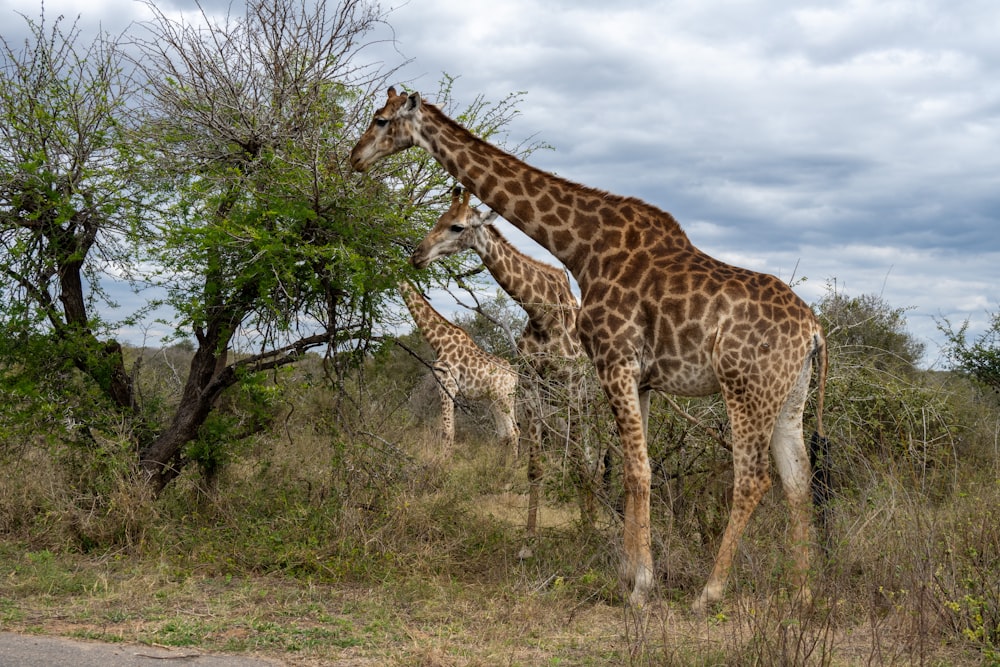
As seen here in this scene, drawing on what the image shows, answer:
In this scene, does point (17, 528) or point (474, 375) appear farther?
point (474, 375)

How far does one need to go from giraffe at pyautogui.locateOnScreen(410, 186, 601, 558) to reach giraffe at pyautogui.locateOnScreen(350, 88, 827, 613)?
75 cm

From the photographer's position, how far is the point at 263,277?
8.66 meters

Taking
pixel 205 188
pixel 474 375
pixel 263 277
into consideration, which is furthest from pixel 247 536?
pixel 474 375

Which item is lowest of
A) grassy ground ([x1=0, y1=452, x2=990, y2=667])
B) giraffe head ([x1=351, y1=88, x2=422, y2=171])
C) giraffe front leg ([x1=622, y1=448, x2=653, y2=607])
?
grassy ground ([x1=0, y1=452, x2=990, y2=667])

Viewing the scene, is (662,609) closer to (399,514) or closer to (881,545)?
(881,545)

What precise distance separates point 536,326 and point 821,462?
314cm

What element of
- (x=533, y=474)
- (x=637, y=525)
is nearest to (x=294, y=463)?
(x=533, y=474)

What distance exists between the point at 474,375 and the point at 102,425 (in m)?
6.19

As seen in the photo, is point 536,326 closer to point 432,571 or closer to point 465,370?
point 432,571

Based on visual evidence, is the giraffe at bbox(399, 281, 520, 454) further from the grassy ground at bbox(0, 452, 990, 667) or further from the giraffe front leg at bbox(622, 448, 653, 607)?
the giraffe front leg at bbox(622, 448, 653, 607)

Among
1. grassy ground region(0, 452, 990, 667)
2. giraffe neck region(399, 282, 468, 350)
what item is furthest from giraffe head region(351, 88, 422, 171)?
giraffe neck region(399, 282, 468, 350)

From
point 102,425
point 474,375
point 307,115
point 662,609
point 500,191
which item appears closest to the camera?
point 662,609

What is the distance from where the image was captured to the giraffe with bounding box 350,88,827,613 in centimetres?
673

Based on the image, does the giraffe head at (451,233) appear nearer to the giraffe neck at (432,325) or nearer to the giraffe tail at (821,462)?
the giraffe tail at (821,462)
